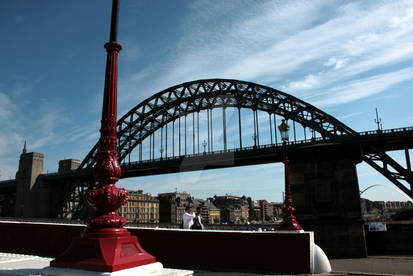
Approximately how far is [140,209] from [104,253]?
4131 inches

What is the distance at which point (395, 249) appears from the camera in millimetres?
26625

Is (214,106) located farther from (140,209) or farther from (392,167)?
(140,209)

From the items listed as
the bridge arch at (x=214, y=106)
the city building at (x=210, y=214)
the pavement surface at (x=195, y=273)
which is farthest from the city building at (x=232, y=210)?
the pavement surface at (x=195, y=273)

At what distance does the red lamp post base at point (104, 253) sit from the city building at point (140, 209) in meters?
98.3

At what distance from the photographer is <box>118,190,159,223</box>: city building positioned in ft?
331

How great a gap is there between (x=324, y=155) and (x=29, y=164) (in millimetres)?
51964

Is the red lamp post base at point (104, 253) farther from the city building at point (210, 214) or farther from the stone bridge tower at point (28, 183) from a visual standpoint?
the city building at point (210, 214)

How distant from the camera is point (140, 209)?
105062 millimetres

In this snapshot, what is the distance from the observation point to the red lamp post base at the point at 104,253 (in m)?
4.06

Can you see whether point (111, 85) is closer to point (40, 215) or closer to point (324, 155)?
point (324, 155)

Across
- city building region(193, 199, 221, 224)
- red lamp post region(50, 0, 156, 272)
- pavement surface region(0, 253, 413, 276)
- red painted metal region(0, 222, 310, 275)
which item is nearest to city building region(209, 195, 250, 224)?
city building region(193, 199, 221, 224)

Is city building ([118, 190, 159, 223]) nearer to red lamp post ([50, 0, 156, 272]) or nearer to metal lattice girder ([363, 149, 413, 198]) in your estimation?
metal lattice girder ([363, 149, 413, 198])

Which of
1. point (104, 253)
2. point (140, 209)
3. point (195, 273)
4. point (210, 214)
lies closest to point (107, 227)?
point (104, 253)

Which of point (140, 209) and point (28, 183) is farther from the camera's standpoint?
point (140, 209)
